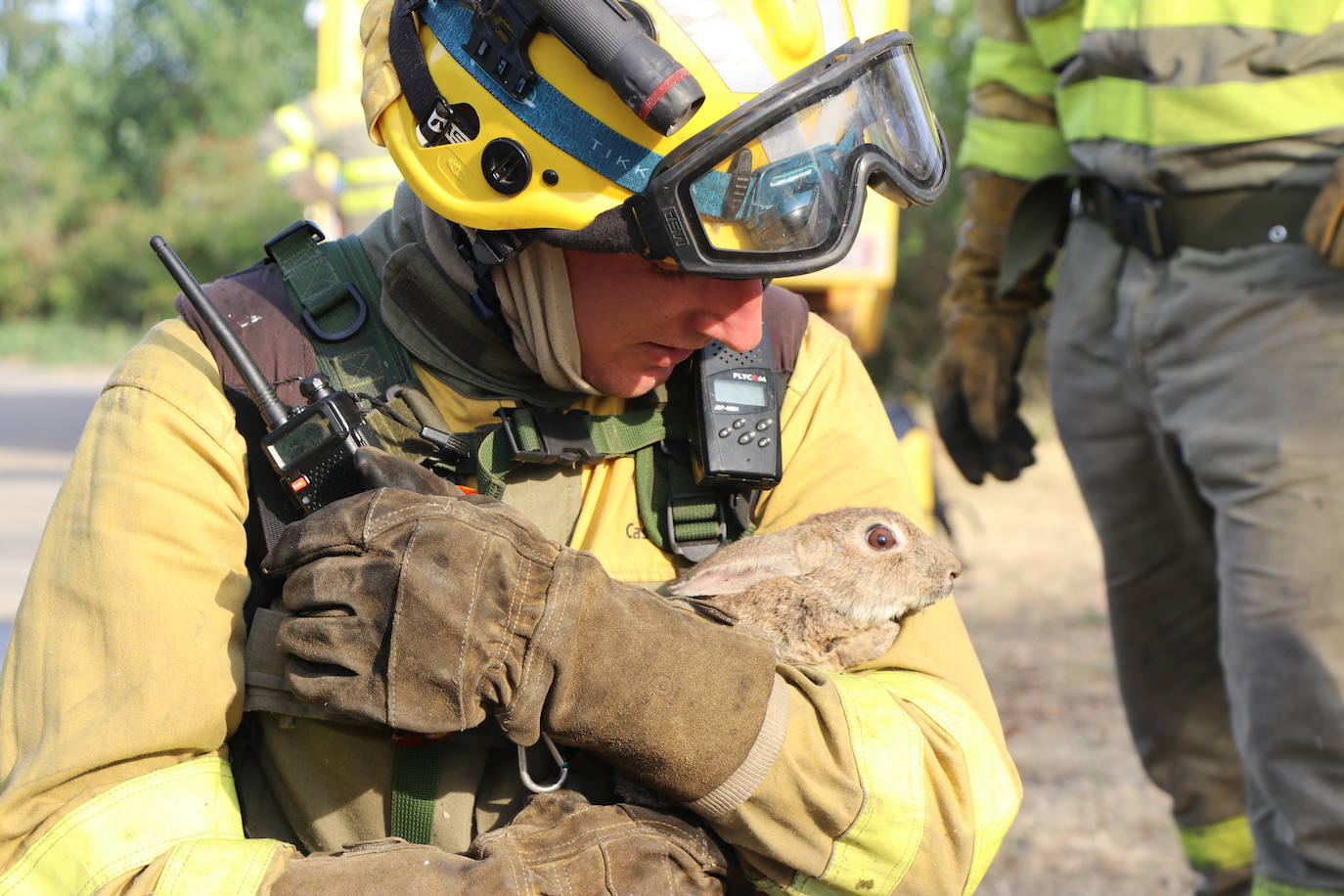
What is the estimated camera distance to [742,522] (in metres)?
2.01

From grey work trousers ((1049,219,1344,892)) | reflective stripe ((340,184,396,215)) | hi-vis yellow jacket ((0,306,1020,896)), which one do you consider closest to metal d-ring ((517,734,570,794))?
hi-vis yellow jacket ((0,306,1020,896))

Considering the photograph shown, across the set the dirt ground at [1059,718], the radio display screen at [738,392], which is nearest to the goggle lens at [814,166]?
the radio display screen at [738,392]

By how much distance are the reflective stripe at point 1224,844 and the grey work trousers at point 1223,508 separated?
0.02 meters

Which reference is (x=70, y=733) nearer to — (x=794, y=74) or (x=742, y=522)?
(x=742, y=522)

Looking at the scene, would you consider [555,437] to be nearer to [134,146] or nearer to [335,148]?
[335,148]

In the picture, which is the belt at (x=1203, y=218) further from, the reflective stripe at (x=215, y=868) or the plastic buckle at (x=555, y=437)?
the reflective stripe at (x=215, y=868)

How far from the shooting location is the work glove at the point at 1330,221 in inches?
107

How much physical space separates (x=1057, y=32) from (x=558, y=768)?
94.1 inches

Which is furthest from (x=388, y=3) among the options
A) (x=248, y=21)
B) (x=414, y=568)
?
(x=248, y=21)

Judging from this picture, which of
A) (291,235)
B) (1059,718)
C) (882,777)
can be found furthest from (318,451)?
(1059,718)

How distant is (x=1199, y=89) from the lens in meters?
2.97

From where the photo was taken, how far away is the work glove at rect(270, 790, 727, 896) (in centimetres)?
158

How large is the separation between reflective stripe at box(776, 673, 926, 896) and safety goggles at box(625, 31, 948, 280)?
1.93ft

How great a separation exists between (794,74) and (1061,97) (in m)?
1.94
